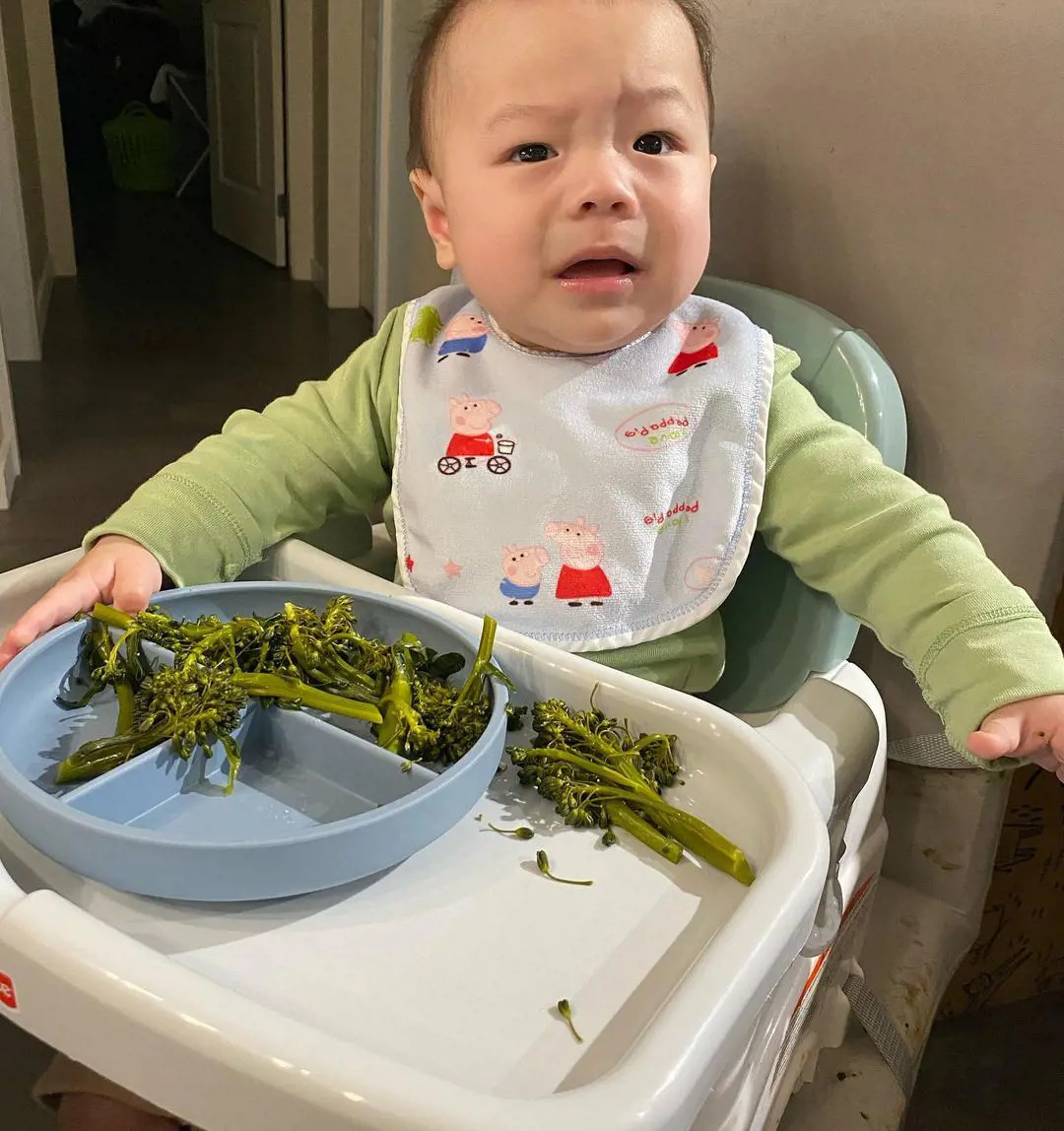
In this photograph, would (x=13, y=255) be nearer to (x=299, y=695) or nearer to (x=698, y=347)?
(x=698, y=347)

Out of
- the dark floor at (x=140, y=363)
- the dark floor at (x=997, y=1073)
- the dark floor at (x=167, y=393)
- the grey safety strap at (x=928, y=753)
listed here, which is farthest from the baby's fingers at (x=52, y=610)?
the dark floor at (x=140, y=363)

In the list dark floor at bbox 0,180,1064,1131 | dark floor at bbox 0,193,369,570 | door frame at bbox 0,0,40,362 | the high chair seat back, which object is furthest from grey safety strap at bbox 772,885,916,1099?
door frame at bbox 0,0,40,362

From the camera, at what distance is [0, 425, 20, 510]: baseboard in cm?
210

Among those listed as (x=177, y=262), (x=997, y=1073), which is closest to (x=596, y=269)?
(x=997, y=1073)

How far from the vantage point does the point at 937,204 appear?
86 centimetres

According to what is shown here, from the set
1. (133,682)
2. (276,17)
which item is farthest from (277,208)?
(133,682)

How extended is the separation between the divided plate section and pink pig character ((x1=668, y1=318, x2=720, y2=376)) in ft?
1.36

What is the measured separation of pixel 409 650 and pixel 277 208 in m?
3.54

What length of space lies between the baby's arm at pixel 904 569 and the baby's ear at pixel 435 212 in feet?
0.94

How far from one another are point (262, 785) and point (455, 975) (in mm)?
168

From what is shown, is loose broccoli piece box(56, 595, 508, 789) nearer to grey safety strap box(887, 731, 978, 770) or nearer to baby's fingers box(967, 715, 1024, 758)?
baby's fingers box(967, 715, 1024, 758)

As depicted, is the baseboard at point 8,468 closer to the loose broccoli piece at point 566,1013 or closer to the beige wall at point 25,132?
the beige wall at point 25,132

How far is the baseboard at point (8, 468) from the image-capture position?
2.10 meters

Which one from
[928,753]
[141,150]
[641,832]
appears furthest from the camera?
[141,150]
